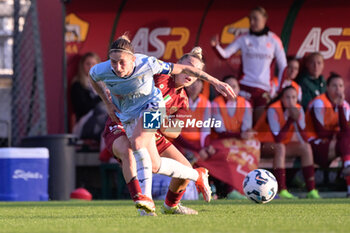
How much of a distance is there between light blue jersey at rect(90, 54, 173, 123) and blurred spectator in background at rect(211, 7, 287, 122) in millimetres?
5461

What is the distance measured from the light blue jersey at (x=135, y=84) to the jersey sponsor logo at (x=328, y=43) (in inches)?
241

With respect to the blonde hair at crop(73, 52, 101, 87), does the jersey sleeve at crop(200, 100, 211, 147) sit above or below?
below

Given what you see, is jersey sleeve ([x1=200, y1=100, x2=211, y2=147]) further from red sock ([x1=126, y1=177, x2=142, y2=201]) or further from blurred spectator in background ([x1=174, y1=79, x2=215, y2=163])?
red sock ([x1=126, y1=177, x2=142, y2=201])

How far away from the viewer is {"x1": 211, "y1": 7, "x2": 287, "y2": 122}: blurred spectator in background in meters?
12.2

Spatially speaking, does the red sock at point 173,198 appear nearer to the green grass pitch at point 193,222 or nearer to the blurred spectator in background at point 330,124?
the green grass pitch at point 193,222

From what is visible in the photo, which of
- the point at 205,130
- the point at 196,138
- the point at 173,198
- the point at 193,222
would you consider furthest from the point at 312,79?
the point at 193,222

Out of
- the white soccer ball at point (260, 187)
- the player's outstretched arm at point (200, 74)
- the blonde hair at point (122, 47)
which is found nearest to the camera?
the player's outstretched arm at point (200, 74)

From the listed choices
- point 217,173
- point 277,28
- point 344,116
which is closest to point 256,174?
point 217,173

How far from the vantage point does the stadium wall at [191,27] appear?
490 inches

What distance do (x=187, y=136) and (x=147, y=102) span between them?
444cm

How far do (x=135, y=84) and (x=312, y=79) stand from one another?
6164 millimetres

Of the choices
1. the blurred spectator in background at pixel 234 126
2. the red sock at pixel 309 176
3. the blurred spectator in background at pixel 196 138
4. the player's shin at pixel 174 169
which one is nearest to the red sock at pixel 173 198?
the player's shin at pixel 174 169

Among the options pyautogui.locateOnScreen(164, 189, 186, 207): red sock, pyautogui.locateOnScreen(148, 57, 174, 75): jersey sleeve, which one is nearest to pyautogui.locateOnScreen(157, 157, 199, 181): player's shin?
pyautogui.locateOnScreen(164, 189, 186, 207): red sock

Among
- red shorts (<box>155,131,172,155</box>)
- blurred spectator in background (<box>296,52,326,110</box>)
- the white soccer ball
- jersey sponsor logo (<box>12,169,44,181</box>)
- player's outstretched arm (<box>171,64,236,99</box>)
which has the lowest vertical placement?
jersey sponsor logo (<box>12,169,44,181</box>)
